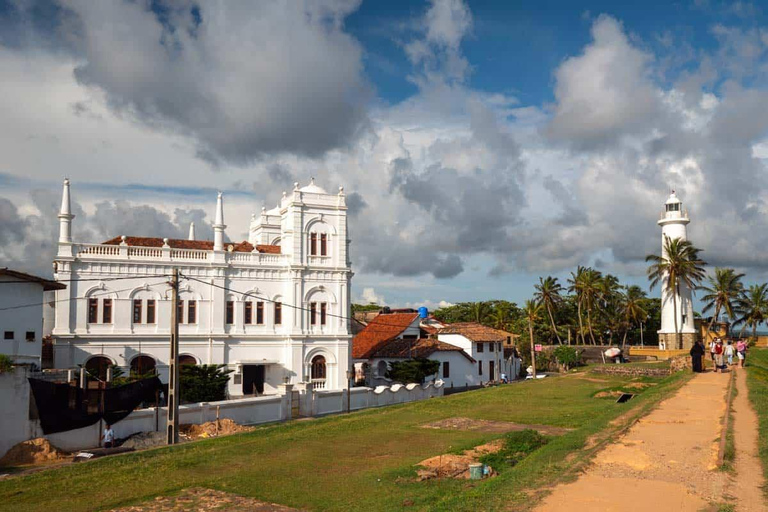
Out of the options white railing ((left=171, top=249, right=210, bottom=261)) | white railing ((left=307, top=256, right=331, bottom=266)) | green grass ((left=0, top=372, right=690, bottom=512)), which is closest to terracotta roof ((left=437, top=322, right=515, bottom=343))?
white railing ((left=307, top=256, right=331, bottom=266))

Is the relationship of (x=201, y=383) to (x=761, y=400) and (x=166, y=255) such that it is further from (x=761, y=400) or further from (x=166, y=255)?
(x=761, y=400)

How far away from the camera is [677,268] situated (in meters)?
53.6

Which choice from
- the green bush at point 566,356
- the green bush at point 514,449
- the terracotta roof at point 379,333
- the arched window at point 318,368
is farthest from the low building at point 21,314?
the green bush at point 566,356

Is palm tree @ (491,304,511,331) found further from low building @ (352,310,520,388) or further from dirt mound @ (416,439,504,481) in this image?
dirt mound @ (416,439,504,481)

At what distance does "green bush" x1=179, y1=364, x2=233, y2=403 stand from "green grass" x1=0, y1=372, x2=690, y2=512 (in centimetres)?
949

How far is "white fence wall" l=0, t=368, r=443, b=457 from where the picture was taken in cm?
1981

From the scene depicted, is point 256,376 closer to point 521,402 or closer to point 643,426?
point 521,402

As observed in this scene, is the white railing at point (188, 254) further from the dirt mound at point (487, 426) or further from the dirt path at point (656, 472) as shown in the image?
the dirt path at point (656, 472)

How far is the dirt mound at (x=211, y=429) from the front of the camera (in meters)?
23.6

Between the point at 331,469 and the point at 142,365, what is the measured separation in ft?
74.5

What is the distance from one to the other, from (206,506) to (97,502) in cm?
247

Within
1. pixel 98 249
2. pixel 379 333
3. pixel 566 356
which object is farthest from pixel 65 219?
pixel 566 356

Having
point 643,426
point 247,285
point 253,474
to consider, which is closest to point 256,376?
point 247,285

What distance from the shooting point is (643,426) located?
17141 millimetres
